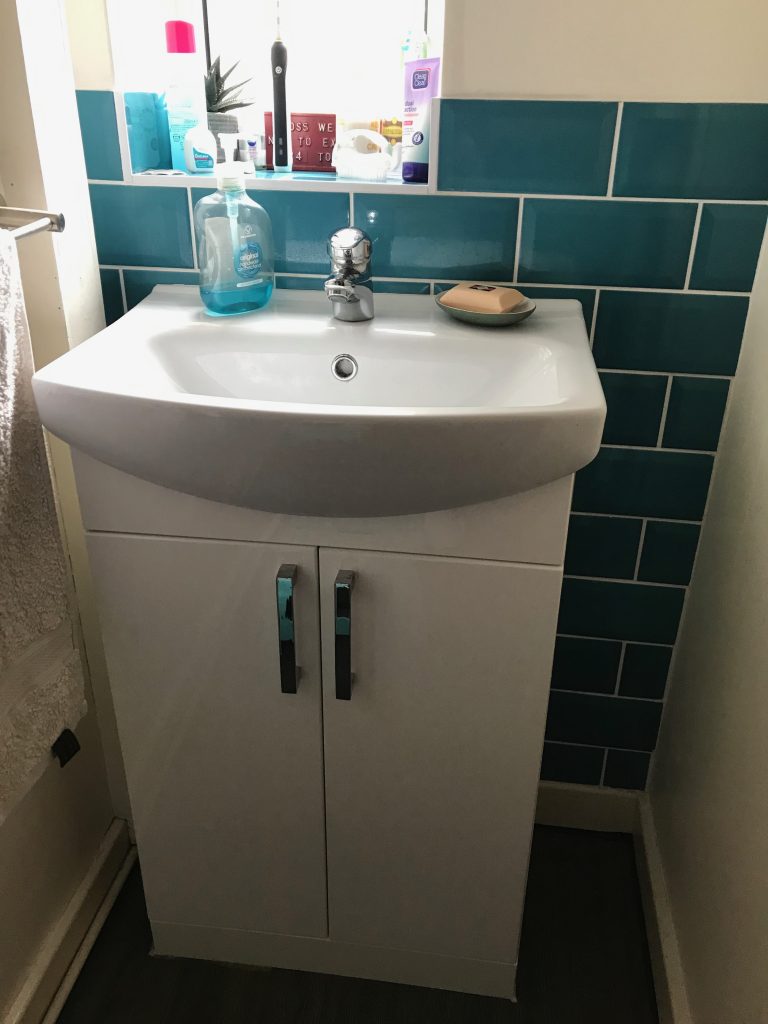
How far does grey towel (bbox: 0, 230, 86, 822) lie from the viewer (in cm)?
86

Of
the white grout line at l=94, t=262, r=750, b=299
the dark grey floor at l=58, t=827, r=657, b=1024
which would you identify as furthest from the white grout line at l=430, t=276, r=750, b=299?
the dark grey floor at l=58, t=827, r=657, b=1024

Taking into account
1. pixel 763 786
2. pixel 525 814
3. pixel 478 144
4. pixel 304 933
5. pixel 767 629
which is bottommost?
pixel 304 933

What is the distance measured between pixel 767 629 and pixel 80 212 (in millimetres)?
975

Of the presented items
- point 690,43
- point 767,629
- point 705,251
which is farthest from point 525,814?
point 690,43

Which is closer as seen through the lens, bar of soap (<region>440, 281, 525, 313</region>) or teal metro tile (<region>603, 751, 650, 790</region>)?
bar of soap (<region>440, 281, 525, 313</region>)

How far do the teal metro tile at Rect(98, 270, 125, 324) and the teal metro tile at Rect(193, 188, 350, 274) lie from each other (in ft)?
0.53

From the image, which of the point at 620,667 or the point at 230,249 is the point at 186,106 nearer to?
the point at 230,249

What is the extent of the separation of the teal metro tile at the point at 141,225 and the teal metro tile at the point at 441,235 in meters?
0.24

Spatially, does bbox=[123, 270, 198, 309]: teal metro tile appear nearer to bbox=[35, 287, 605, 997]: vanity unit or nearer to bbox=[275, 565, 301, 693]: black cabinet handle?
bbox=[35, 287, 605, 997]: vanity unit

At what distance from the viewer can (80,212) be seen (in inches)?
43.1

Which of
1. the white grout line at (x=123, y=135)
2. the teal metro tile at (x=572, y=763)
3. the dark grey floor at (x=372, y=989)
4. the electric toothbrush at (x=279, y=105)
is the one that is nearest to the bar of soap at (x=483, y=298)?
the electric toothbrush at (x=279, y=105)

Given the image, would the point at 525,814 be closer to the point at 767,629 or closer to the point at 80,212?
the point at 767,629

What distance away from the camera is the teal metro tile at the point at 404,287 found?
1145 mm

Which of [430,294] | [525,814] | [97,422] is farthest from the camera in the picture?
[430,294]
